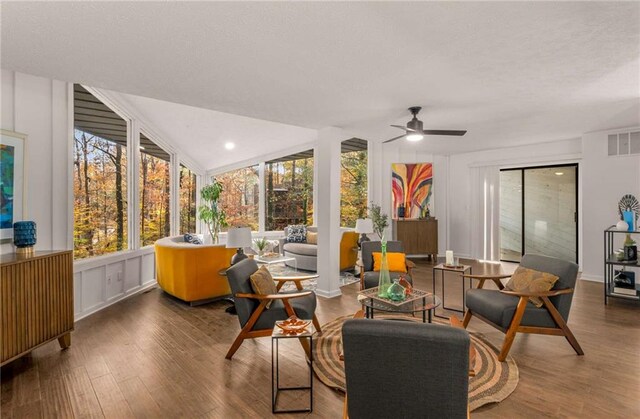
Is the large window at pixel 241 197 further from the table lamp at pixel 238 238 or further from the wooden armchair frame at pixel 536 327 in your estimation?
the wooden armchair frame at pixel 536 327

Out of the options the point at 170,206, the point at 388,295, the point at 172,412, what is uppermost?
the point at 170,206

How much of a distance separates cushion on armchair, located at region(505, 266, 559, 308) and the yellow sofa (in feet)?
11.6

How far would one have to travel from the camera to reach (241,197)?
349 inches

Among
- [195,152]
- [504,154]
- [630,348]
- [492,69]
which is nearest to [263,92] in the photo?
[492,69]

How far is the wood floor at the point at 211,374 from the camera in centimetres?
211

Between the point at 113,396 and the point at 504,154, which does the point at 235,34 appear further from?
the point at 504,154

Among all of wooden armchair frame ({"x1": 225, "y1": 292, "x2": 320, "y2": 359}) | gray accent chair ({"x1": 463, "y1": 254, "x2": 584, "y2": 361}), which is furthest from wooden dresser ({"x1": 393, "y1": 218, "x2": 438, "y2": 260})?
wooden armchair frame ({"x1": 225, "y1": 292, "x2": 320, "y2": 359})

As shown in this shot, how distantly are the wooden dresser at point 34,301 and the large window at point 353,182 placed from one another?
566 centimetres

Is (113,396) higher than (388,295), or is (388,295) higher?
(388,295)

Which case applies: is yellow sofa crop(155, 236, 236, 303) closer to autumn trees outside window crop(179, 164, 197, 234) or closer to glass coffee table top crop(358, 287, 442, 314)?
glass coffee table top crop(358, 287, 442, 314)

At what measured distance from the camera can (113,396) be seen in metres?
2.25

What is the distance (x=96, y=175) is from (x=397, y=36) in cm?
421

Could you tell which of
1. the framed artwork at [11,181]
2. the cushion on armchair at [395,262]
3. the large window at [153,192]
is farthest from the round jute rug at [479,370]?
the large window at [153,192]

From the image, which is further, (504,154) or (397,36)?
(504,154)
